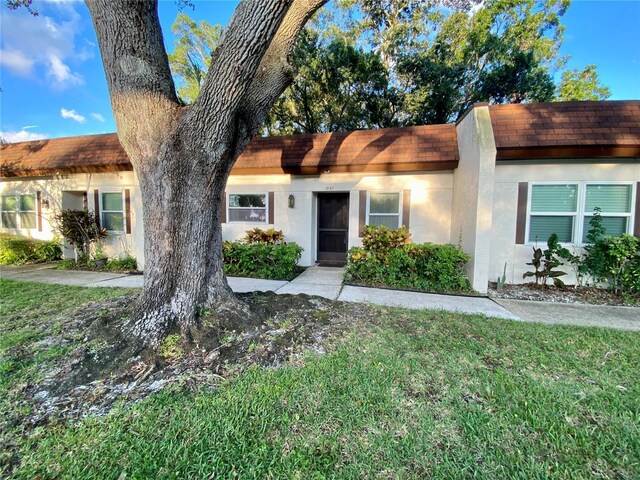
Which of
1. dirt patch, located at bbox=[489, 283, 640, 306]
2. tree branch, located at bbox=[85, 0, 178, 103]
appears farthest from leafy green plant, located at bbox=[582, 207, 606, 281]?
tree branch, located at bbox=[85, 0, 178, 103]

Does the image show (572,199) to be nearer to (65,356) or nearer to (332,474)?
(332,474)

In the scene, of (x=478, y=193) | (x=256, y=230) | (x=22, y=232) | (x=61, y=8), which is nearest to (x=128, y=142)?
(x=256, y=230)

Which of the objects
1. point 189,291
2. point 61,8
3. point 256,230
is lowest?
point 189,291

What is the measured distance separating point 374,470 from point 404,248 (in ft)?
15.6

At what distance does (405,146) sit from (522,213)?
3.12 m

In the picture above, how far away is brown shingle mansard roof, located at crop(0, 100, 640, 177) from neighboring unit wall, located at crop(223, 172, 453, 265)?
319 mm

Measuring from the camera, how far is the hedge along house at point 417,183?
5656 millimetres

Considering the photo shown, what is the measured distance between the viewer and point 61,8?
6.12 meters

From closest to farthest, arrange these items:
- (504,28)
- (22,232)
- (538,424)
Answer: (538,424), (22,232), (504,28)

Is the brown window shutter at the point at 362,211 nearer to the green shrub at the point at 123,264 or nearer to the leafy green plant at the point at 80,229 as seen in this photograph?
the green shrub at the point at 123,264

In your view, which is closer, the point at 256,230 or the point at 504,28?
the point at 256,230

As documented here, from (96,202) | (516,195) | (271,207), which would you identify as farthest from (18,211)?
(516,195)

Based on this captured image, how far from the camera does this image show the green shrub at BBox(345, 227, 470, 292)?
5.68 meters

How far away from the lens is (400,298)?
16.6 feet
